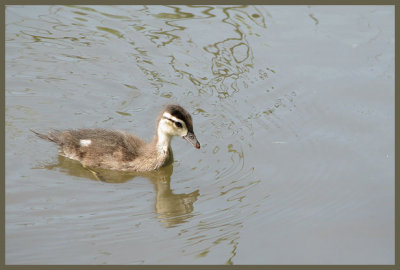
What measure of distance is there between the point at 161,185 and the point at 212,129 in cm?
122

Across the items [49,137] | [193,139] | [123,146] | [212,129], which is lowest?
[49,137]

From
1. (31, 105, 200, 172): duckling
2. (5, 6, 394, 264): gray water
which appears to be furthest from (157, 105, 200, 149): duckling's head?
(5, 6, 394, 264): gray water

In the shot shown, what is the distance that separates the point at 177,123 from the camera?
26.0ft

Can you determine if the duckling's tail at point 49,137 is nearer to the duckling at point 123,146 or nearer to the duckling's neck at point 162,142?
the duckling at point 123,146

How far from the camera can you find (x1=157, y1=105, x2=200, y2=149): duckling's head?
7.85m

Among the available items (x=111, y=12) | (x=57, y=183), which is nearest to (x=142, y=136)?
(x=57, y=183)

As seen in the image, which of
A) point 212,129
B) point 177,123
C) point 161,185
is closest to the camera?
point 161,185

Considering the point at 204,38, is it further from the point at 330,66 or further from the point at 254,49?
the point at 330,66

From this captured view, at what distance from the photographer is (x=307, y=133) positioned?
848 cm

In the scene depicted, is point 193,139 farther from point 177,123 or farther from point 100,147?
point 100,147

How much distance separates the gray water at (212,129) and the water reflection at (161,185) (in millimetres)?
23

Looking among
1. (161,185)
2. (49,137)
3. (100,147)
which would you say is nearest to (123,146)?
(100,147)

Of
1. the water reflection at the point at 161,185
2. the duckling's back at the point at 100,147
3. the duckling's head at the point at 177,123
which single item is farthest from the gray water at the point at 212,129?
the duckling's head at the point at 177,123

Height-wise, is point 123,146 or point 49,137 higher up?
point 123,146
